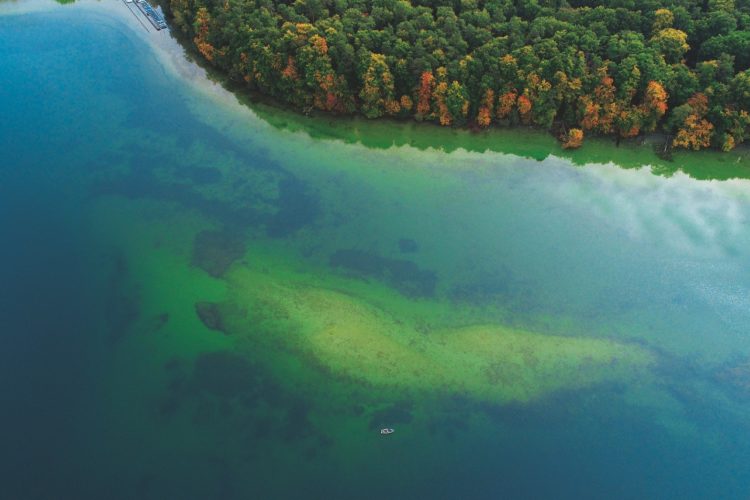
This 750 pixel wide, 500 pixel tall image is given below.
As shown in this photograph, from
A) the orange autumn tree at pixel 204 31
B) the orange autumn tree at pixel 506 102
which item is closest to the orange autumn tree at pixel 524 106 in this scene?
the orange autumn tree at pixel 506 102

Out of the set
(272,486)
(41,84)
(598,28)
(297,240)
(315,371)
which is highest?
(598,28)

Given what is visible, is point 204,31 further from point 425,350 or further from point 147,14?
point 425,350

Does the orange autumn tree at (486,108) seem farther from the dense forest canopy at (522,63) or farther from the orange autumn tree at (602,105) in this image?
the orange autumn tree at (602,105)

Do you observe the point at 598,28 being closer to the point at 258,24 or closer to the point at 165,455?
the point at 258,24

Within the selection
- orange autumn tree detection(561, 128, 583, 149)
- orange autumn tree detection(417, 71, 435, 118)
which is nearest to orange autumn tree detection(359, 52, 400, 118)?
orange autumn tree detection(417, 71, 435, 118)

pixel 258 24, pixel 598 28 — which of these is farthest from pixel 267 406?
pixel 598 28
